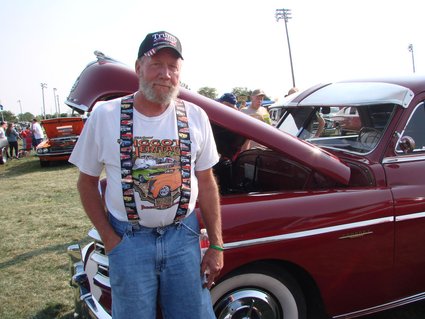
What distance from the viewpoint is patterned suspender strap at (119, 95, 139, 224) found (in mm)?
1741

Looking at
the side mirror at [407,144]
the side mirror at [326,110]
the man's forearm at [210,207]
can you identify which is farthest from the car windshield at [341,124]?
the man's forearm at [210,207]

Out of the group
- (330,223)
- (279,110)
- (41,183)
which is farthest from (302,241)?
(41,183)

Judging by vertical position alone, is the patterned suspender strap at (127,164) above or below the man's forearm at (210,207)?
above

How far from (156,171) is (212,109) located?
876 mm

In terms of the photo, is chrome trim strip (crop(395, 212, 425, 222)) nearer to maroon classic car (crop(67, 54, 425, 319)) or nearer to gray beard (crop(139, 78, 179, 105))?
maroon classic car (crop(67, 54, 425, 319))

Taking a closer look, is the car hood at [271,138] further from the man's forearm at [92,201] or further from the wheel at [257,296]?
the man's forearm at [92,201]

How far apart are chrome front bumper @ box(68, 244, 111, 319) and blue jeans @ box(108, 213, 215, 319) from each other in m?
0.52

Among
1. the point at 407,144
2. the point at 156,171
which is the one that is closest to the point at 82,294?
the point at 156,171

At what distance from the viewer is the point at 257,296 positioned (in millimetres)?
2379

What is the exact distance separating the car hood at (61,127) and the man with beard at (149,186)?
39.2 ft

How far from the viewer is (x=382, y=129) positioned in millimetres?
3057

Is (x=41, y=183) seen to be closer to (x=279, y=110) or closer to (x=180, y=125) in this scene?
(x=279, y=110)

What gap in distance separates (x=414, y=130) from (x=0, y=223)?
577cm

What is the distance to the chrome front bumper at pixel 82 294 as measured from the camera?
92.1 inches
